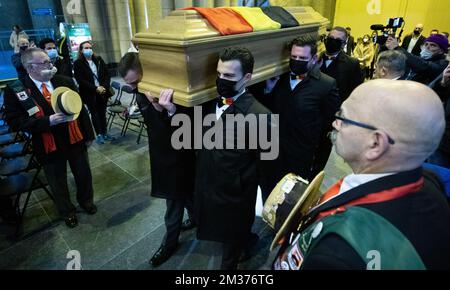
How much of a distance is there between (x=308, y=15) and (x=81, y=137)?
2746 mm

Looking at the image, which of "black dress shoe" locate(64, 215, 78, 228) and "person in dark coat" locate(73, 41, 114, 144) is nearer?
"black dress shoe" locate(64, 215, 78, 228)

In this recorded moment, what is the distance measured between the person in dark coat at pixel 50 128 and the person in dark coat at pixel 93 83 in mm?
2025

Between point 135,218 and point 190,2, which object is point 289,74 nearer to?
point 135,218

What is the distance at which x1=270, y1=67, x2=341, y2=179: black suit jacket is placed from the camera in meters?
2.44

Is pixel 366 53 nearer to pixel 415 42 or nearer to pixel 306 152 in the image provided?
pixel 415 42

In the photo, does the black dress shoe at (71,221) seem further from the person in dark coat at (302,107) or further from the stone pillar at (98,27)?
the stone pillar at (98,27)

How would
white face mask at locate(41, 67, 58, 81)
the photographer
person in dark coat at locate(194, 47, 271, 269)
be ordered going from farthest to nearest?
1. the photographer
2. white face mask at locate(41, 67, 58, 81)
3. person in dark coat at locate(194, 47, 271, 269)

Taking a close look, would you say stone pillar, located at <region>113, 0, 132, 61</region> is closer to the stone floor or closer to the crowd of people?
the crowd of people

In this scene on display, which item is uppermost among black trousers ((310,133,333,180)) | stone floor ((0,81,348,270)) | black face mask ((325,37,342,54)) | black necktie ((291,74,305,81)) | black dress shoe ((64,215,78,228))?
black face mask ((325,37,342,54))

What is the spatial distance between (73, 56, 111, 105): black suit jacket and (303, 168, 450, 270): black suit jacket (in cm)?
484

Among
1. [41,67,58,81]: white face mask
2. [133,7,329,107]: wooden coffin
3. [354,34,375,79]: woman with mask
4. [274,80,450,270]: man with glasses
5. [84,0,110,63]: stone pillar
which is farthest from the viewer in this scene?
[84,0,110,63]: stone pillar

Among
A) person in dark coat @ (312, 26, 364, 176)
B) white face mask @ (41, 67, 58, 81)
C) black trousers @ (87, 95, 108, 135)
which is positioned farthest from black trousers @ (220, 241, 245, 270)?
black trousers @ (87, 95, 108, 135)
